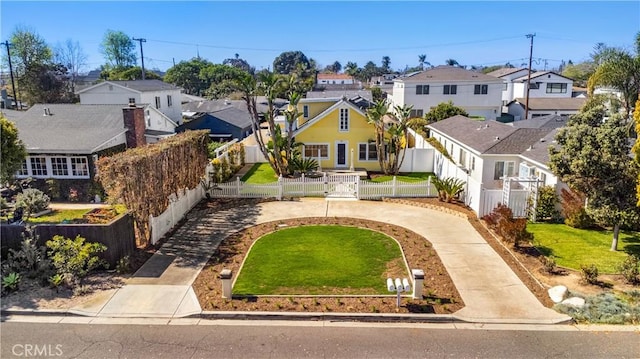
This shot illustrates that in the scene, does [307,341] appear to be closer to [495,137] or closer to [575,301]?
[575,301]

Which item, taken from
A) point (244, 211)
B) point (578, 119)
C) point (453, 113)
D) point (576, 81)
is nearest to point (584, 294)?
point (578, 119)

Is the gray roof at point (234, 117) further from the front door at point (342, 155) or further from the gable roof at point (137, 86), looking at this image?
the front door at point (342, 155)

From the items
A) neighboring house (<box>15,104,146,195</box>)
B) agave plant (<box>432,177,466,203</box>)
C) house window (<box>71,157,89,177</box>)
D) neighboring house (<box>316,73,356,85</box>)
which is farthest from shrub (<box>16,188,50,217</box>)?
neighboring house (<box>316,73,356,85</box>)

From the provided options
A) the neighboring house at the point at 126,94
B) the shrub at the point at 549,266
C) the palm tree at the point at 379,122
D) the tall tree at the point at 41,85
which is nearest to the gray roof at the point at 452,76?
the palm tree at the point at 379,122

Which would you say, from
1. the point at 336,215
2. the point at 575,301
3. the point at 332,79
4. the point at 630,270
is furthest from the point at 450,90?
the point at 332,79

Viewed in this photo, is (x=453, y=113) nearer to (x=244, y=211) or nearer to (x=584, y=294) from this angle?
(x=244, y=211)

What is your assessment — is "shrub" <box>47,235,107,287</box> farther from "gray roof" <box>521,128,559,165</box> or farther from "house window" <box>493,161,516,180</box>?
"house window" <box>493,161,516,180</box>
